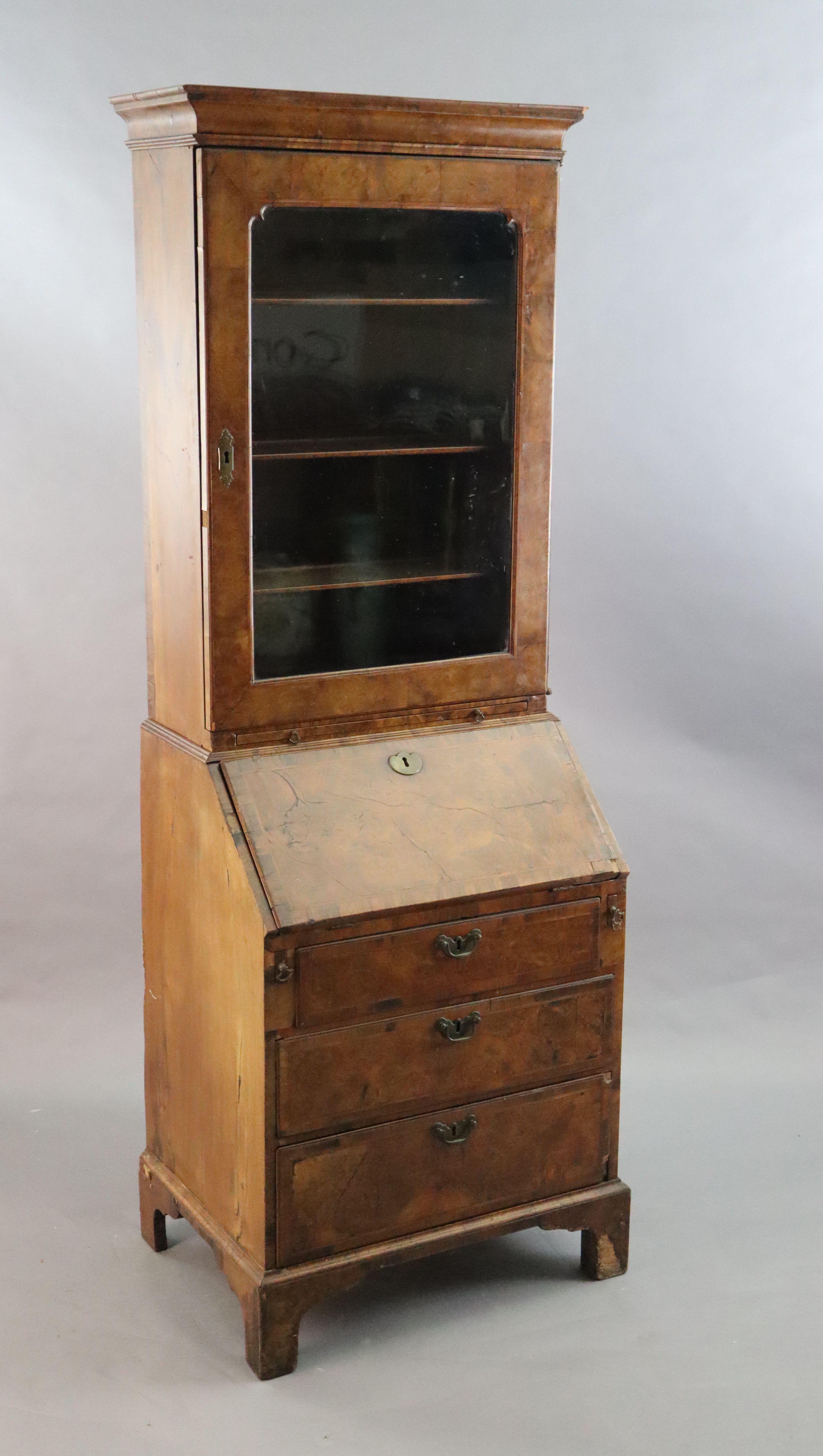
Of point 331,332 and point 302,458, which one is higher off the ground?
point 331,332

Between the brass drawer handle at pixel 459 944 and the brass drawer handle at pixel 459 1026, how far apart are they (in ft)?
0.33

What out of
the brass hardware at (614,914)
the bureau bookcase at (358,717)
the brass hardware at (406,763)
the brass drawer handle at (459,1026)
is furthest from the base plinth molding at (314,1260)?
the brass hardware at (406,763)

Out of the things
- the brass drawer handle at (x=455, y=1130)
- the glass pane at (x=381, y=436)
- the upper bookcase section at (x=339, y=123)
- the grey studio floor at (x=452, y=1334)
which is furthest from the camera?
the brass drawer handle at (x=455, y=1130)

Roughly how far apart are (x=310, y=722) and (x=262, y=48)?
1.86m

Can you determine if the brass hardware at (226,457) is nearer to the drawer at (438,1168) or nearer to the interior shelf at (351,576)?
the interior shelf at (351,576)

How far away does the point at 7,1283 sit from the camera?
317 centimetres

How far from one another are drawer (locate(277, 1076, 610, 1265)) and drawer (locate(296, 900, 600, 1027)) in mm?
212

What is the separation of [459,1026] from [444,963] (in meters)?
0.12

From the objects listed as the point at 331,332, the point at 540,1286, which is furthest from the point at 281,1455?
the point at 331,332

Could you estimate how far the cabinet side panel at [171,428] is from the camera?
2.79 meters

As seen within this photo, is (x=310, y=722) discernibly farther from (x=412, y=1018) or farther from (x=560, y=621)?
(x=560, y=621)

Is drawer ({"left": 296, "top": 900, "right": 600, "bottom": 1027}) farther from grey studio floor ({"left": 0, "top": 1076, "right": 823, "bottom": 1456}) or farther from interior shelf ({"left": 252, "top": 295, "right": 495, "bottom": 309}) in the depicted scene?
interior shelf ({"left": 252, "top": 295, "right": 495, "bottom": 309})

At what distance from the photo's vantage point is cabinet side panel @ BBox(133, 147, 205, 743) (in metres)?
2.79

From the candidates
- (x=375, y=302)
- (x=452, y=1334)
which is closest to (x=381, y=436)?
(x=375, y=302)
